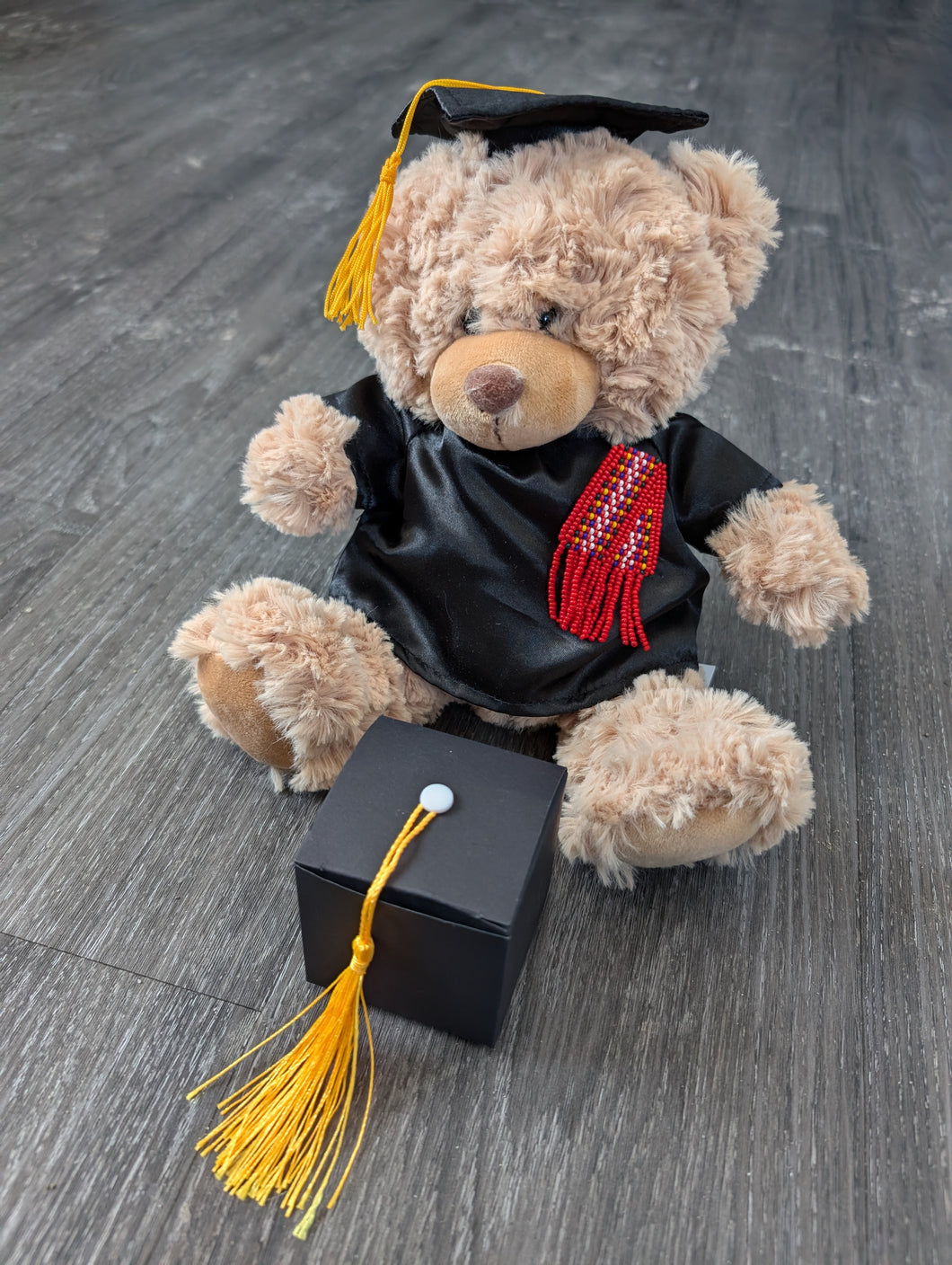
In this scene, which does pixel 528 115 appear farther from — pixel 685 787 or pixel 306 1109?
pixel 306 1109

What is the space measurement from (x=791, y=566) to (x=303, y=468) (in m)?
0.42

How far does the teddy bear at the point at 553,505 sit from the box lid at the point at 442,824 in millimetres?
110

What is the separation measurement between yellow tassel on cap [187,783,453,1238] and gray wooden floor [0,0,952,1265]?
0.05 ft

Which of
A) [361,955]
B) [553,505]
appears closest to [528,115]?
[553,505]

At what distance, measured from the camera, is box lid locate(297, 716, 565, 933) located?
1.99ft

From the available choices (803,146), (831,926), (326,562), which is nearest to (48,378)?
(326,562)

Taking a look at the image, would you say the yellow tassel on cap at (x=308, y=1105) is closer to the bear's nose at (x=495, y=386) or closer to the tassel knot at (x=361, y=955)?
the tassel knot at (x=361, y=955)

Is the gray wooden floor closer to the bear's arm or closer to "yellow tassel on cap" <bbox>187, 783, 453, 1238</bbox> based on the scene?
"yellow tassel on cap" <bbox>187, 783, 453, 1238</bbox>

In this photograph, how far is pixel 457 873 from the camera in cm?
61

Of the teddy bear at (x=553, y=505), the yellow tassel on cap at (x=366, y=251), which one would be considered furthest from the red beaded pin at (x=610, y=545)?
the yellow tassel on cap at (x=366, y=251)

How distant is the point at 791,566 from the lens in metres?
0.81

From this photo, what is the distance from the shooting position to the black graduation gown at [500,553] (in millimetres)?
813

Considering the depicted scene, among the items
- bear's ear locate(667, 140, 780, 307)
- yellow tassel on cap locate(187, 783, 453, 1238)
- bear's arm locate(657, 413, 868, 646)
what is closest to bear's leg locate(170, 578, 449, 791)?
yellow tassel on cap locate(187, 783, 453, 1238)

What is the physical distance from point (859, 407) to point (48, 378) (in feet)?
3.78
